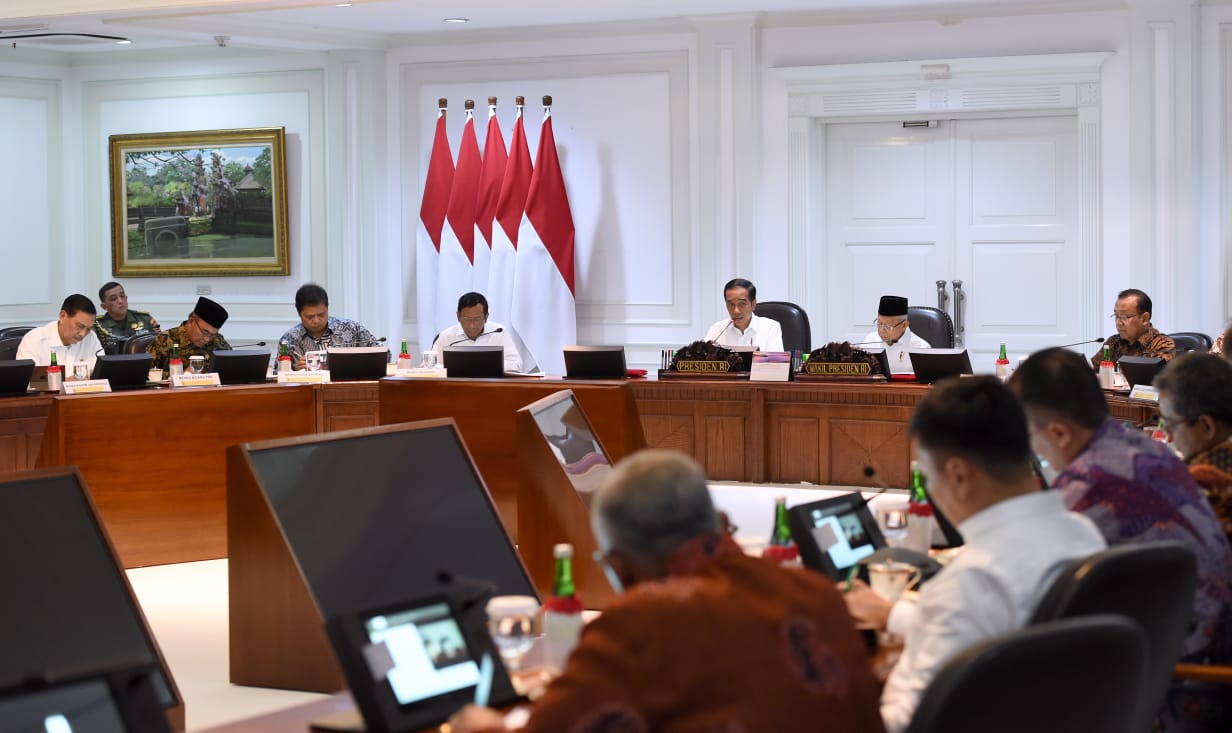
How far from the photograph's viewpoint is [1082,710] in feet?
5.21

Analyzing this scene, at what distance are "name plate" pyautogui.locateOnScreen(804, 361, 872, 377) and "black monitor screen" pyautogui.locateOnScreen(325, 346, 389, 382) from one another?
2074mm

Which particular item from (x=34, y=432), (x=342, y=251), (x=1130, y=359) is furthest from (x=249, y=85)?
(x=1130, y=359)

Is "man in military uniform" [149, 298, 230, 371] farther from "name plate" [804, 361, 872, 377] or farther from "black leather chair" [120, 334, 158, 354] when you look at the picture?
"name plate" [804, 361, 872, 377]

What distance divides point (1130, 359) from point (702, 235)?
3317 millimetres

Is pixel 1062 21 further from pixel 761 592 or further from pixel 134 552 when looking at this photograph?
pixel 761 592

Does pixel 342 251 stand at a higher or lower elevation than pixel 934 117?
lower

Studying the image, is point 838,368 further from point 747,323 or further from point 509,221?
point 509,221

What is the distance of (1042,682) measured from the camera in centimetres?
153

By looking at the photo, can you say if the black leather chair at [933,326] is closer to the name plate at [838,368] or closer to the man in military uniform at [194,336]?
the name plate at [838,368]

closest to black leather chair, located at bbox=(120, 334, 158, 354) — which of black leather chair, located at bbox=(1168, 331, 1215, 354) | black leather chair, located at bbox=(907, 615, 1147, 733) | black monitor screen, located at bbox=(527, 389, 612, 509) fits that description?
black monitor screen, located at bbox=(527, 389, 612, 509)

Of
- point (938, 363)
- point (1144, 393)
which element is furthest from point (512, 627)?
point (938, 363)

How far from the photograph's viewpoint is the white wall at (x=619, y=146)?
25.2 feet

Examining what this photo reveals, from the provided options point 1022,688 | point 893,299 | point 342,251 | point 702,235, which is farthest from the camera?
point 342,251

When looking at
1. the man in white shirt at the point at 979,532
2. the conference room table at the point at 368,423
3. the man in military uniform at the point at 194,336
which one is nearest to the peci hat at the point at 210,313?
the man in military uniform at the point at 194,336
